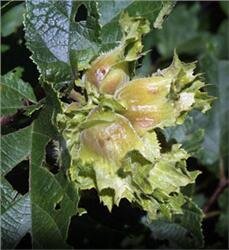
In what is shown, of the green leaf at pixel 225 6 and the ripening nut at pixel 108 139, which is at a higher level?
the ripening nut at pixel 108 139

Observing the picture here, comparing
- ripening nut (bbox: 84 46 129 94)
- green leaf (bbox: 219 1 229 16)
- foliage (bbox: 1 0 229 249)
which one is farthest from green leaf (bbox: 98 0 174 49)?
green leaf (bbox: 219 1 229 16)

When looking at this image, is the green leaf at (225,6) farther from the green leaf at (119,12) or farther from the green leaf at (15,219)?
the green leaf at (15,219)

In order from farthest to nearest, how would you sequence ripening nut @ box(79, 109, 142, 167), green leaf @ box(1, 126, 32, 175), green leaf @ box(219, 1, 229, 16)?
green leaf @ box(219, 1, 229, 16) → green leaf @ box(1, 126, 32, 175) → ripening nut @ box(79, 109, 142, 167)

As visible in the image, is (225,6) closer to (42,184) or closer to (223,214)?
(223,214)

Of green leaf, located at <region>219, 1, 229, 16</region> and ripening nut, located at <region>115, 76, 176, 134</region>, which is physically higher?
ripening nut, located at <region>115, 76, 176, 134</region>

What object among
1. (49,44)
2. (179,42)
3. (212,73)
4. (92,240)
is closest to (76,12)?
(49,44)

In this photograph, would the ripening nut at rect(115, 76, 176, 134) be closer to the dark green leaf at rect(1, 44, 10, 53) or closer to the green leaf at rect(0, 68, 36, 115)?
the green leaf at rect(0, 68, 36, 115)

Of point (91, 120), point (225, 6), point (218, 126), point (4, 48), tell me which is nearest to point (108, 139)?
point (91, 120)

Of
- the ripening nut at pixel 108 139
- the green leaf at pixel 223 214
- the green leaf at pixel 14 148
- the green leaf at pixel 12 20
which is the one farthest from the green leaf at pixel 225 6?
the ripening nut at pixel 108 139
